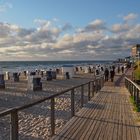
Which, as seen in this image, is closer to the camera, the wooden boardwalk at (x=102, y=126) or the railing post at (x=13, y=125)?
the railing post at (x=13, y=125)

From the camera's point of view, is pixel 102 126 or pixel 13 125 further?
pixel 102 126

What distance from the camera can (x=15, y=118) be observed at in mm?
4953

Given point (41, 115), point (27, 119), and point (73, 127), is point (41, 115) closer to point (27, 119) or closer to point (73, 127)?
point (27, 119)

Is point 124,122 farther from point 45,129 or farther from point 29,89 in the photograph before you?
point 29,89

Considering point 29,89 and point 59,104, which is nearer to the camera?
point 59,104

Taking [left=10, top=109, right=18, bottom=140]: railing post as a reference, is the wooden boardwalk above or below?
below

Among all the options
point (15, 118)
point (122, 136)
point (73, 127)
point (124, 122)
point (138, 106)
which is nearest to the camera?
point (15, 118)

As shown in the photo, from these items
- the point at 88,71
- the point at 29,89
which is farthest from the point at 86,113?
the point at 88,71

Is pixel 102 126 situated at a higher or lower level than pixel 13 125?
lower

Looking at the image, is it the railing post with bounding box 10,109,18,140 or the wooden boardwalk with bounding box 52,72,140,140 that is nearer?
the railing post with bounding box 10,109,18,140

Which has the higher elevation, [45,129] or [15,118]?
[15,118]

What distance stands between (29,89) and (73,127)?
15606 mm

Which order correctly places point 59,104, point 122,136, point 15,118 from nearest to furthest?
1. point 15,118
2. point 122,136
3. point 59,104

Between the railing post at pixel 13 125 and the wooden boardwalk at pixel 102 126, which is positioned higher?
the railing post at pixel 13 125
